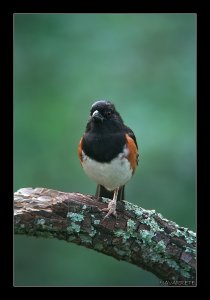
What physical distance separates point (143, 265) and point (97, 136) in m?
0.91

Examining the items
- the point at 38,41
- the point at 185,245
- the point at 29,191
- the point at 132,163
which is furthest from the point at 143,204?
the point at 38,41

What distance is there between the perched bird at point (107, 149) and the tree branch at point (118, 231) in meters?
0.26

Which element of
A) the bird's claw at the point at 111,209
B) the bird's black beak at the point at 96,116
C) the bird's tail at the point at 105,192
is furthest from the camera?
the bird's tail at the point at 105,192

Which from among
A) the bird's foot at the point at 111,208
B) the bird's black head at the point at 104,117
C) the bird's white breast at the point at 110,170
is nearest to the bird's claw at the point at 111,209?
the bird's foot at the point at 111,208

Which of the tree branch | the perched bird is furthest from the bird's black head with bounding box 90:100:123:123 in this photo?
the tree branch

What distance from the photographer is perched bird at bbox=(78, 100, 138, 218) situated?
3.56m

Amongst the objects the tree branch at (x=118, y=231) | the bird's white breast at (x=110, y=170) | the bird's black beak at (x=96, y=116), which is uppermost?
the bird's black beak at (x=96, y=116)

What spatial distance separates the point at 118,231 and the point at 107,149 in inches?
23.6

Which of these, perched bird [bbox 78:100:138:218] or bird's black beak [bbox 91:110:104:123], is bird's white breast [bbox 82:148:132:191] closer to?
perched bird [bbox 78:100:138:218]

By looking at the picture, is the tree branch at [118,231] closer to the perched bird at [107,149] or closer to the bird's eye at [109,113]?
the perched bird at [107,149]

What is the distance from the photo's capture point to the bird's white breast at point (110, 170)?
11.7ft

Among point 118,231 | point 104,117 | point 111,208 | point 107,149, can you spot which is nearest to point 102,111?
point 104,117

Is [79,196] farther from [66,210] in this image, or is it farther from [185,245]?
[185,245]

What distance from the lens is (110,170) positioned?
356 centimetres
